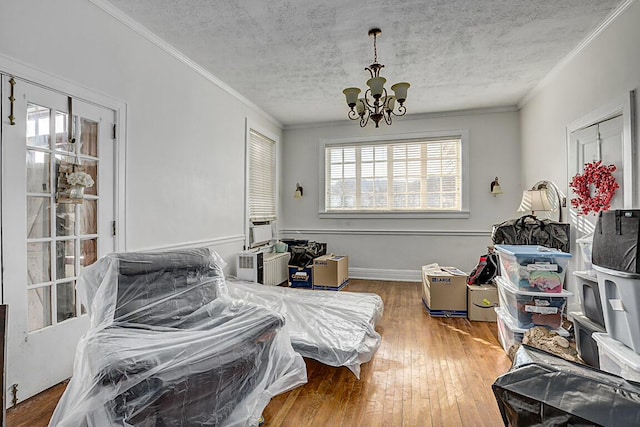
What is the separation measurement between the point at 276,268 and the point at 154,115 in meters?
2.72

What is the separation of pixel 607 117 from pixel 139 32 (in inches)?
165

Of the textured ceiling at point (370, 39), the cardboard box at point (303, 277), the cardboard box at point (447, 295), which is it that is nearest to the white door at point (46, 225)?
the textured ceiling at point (370, 39)

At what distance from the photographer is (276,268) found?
497cm

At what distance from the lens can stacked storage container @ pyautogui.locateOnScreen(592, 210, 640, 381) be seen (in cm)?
166

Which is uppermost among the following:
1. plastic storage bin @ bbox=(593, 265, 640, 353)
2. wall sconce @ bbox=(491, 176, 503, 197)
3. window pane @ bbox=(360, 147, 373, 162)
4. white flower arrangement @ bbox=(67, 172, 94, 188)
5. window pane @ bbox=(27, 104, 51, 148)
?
window pane @ bbox=(360, 147, 373, 162)

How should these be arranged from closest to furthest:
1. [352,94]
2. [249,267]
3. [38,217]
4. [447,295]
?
1. [38,217]
2. [352,94]
3. [447,295]
4. [249,267]

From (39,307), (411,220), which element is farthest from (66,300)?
(411,220)

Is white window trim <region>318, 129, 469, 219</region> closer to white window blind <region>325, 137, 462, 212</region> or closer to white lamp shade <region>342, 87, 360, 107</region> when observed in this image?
white window blind <region>325, 137, 462, 212</region>

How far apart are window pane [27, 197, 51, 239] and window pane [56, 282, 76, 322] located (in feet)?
1.30

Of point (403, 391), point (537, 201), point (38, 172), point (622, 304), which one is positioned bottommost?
point (403, 391)

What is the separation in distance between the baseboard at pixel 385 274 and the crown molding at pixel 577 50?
10.1ft

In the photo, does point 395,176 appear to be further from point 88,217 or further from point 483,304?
point 88,217

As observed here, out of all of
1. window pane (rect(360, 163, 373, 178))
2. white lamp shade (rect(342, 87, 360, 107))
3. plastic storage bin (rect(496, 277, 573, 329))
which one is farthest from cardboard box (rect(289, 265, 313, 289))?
plastic storage bin (rect(496, 277, 573, 329))

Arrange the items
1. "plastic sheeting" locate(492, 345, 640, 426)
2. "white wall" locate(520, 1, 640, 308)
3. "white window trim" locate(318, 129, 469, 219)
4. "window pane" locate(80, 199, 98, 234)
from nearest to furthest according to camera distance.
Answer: "plastic sheeting" locate(492, 345, 640, 426)
"window pane" locate(80, 199, 98, 234)
"white wall" locate(520, 1, 640, 308)
"white window trim" locate(318, 129, 469, 219)
